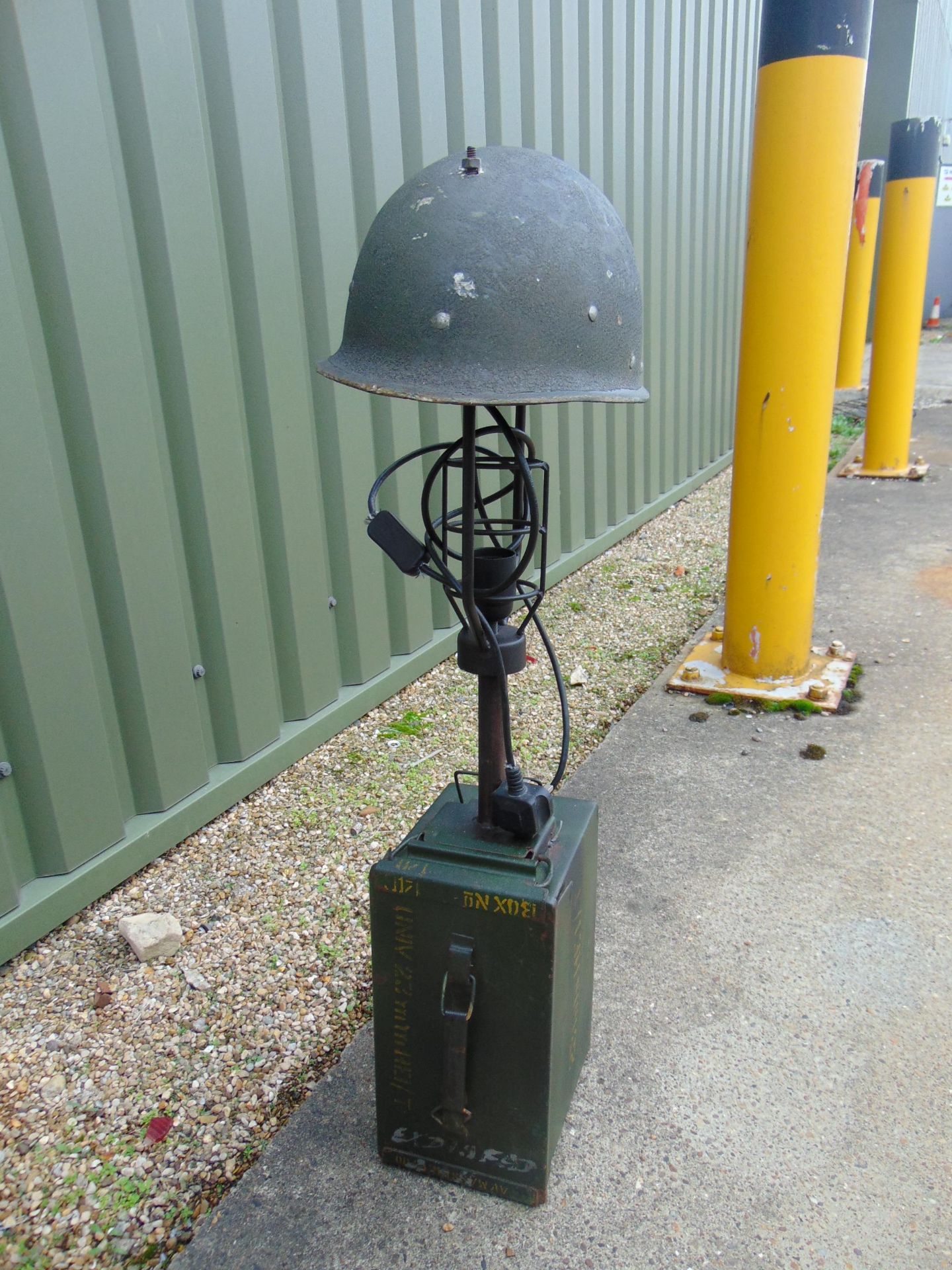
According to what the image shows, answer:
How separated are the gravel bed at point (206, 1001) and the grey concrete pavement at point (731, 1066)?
0.13m

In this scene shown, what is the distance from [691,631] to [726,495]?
10.6 ft

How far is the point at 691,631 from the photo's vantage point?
4902mm

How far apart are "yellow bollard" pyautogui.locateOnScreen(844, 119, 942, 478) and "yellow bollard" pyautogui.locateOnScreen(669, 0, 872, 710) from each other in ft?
12.3

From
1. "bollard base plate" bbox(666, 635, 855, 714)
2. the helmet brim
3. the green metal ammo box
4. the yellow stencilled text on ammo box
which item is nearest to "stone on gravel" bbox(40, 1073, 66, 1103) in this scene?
the green metal ammo box

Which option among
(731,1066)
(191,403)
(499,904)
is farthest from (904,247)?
(499,904)

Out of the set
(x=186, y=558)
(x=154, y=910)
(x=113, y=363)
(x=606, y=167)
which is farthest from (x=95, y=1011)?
(x=606, y=167)

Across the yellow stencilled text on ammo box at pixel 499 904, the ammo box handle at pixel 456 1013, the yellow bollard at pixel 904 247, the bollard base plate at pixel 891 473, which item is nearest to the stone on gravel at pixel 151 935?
the ammo box handle at pixel 456 1013

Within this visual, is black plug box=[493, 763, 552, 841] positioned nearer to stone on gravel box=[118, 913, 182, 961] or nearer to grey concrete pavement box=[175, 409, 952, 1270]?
grey concrete pavement box=[175, 409, 952, 1270]

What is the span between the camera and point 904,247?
6699mm

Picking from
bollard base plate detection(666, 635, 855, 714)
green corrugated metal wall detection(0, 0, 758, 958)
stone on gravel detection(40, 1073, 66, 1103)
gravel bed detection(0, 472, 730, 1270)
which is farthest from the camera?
bollard base plate detection(666, 635, 855, 714)

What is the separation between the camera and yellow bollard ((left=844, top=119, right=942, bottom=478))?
6645 mm

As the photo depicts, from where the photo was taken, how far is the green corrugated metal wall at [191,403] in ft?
7.93

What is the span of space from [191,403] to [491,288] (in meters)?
1.69

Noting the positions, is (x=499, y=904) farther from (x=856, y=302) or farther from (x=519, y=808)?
(x=856, y=302)
